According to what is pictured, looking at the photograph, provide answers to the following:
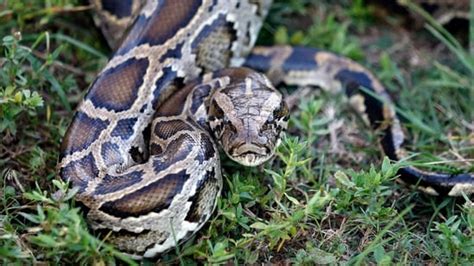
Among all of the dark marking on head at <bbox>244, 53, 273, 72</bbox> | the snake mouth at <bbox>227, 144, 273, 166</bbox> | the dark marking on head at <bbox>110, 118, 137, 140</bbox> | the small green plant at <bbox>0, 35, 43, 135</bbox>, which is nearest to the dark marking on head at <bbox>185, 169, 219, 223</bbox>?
the snake mouth at <bbox>227, 144, 273, 166</bbox>

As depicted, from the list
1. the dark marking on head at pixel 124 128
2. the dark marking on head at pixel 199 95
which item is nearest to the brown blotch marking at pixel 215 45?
the dark marking on head at pixel 199 95

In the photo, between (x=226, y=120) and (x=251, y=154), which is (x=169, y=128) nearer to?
(x=226, y=120)

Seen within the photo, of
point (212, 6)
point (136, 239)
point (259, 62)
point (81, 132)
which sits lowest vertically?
point (259, 62)

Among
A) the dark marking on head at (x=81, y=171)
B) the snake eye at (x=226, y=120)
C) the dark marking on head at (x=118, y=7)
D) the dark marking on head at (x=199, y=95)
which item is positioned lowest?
the dark marking on head at (x=199, y=95)

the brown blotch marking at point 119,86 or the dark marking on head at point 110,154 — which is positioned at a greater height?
the brown blotch marking at point 119,86

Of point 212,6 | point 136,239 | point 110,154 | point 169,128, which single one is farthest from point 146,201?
point 212,6

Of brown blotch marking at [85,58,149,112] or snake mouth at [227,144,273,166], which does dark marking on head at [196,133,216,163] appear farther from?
brown blotch marking at [85,58,149,112]

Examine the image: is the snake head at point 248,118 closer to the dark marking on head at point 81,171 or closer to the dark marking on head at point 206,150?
the dark marking on head at point 206,150

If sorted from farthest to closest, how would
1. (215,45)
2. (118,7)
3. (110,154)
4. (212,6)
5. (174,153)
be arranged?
(118,7) → (215,45) → (212,6) → (110,154) → (174,153)
